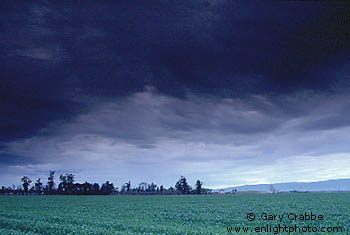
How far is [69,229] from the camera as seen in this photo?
2084 cm

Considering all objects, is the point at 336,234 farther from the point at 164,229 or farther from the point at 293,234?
the point at 164,229

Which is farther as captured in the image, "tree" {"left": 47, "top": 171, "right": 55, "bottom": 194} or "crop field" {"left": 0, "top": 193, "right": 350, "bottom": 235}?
"tree" {"left": 47, "top": 171, "right": 55, "bottom": 194}

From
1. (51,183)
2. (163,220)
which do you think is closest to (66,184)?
(51,183)

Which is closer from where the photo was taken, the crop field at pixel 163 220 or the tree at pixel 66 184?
the crop field at pixel 163 220

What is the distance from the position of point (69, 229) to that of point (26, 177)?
198440mm

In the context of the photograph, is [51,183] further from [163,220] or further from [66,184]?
[163,220]

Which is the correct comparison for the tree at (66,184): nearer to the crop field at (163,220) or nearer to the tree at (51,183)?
the tree at (51,183)

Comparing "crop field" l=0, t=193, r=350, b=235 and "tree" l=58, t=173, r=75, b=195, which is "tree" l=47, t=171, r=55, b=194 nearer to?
"tree" l=58, t=173, r=75, b=195

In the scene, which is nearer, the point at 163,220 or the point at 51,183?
the point at 163,220

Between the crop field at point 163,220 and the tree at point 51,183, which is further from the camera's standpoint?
the tree at point 51,183

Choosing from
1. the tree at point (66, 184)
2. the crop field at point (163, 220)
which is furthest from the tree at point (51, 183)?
the crop field at point (163, 220)

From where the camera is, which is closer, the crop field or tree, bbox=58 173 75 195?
the crop field

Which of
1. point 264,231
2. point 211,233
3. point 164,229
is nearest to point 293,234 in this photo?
point 264,231

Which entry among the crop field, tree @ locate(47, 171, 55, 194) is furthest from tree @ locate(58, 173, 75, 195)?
the crop field
